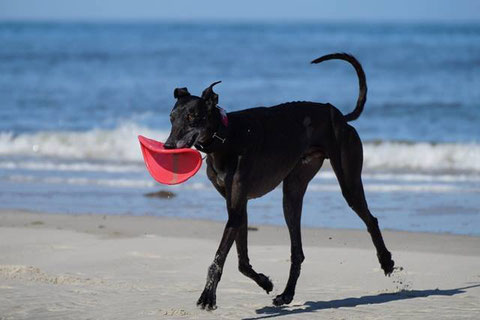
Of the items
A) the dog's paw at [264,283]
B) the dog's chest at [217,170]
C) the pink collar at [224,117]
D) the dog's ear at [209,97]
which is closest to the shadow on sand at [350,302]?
the dog's paw at [264,283]

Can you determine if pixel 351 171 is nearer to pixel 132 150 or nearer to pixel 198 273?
pixel 198 273

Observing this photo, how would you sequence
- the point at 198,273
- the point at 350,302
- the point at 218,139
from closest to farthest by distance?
1. the point at 218,139
2. the point at 350,302
3. the point at 198,273

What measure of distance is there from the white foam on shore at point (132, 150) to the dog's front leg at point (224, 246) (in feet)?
30.4

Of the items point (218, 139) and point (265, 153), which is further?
point (265, 153)

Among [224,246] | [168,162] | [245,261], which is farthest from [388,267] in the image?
[168,162]

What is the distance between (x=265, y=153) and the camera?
642cm

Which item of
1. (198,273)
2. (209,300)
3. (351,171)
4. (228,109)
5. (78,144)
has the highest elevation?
(228,109)

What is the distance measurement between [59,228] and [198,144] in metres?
4.27

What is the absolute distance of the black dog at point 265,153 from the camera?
5965 millimetres

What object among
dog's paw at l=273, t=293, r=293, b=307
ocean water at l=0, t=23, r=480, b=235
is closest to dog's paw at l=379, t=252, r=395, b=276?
dog's paw at l=273, t=293, r=293, b=307

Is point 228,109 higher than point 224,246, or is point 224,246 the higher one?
point 228,109

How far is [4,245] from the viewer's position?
895 cm

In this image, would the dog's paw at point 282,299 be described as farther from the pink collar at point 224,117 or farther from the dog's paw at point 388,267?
the pink collar at point 224,117

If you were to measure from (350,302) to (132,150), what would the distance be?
10.8 metres
